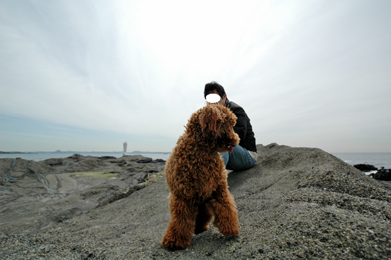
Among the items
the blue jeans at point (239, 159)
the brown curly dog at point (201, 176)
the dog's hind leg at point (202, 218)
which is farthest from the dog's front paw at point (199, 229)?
the blue jeans at point (239, 159)

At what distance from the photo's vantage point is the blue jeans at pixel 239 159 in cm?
415

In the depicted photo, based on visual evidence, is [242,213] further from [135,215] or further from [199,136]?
[135,215]

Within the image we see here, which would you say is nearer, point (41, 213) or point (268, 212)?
point (268, 212)

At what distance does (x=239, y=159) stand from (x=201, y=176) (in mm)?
2695

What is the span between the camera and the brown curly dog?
184cm

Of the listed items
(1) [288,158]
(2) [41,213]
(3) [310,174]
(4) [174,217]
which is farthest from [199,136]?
(2) [41,213]

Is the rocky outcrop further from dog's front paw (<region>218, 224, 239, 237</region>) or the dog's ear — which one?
the dog's ear

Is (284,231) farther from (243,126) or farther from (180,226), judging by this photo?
(243,126)

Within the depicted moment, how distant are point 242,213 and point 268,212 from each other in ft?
1.41


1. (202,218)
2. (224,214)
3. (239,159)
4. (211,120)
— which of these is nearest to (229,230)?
(224,214)

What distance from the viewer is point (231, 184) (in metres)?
4.38

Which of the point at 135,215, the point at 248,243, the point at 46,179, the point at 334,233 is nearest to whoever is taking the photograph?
Result: the point at 334,233

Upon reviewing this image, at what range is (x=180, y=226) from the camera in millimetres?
1866

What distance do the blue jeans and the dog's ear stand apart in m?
2.27
